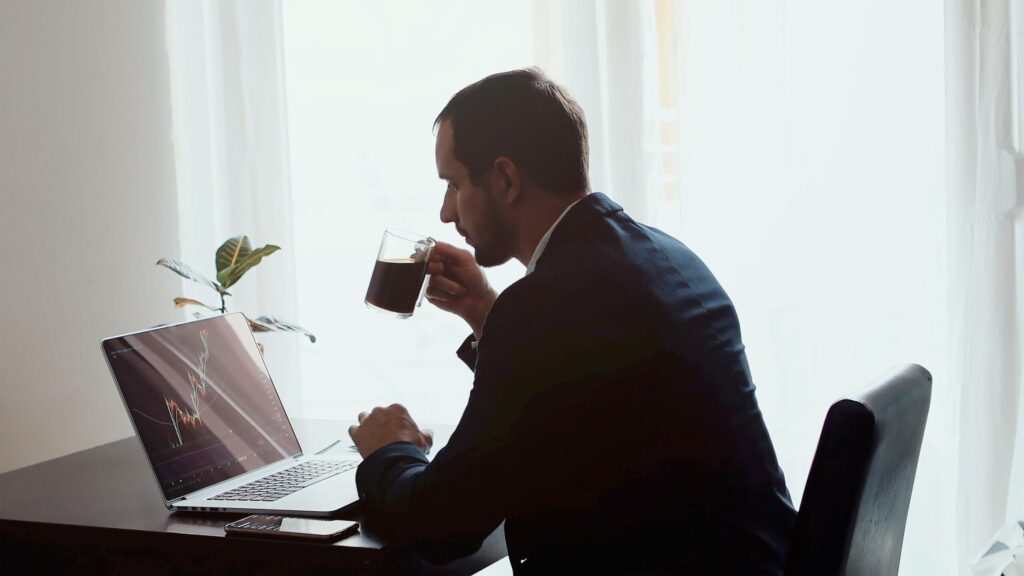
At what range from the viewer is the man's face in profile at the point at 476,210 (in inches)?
58.1

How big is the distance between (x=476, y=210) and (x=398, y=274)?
7.5 inches

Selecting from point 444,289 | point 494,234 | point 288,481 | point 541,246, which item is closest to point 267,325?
point 444,289

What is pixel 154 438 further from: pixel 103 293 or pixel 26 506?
pixel 103 293

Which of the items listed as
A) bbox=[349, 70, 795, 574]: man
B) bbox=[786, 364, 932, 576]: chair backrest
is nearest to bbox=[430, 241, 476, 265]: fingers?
bbox=[349, 70, 795, 574]: man

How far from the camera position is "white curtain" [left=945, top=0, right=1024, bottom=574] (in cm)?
204

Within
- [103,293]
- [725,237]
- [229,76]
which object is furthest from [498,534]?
[229,76]

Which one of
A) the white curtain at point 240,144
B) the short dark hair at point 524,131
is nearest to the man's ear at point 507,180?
the short dark hair at point 524,131

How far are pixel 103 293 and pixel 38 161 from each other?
328mm

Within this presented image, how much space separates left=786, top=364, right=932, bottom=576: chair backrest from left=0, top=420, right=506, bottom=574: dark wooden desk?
1.48ft

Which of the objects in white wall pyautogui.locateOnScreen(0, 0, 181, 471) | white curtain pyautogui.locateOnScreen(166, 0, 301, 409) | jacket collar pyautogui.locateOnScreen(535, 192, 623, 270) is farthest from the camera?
white curtain pyautogui.locateOnScreen(166, 0, 301, 409)

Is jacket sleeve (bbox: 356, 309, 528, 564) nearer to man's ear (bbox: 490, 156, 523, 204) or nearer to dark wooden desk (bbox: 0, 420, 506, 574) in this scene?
dark wooden desk (bbox: 0, 420, 506, 574)

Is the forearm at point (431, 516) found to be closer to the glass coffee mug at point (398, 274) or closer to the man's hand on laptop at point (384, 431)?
the man's hand on laptop at point (384, 431)

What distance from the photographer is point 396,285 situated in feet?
5.25

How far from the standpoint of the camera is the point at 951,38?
206 centimetres
